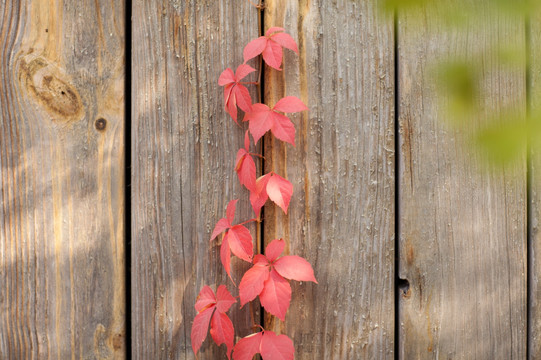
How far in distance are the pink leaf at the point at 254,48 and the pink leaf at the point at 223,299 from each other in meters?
0.56

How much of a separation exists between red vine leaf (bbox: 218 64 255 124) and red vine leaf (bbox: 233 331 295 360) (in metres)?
0.53

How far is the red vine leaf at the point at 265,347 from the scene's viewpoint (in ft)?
3.19

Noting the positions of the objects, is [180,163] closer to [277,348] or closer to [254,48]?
[254,48]

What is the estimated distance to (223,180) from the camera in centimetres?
106

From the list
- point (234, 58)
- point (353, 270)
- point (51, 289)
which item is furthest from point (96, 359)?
point (234, 58)

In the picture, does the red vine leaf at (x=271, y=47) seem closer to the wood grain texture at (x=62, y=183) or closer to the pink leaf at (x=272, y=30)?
the pink leaf at (x=272, y=30)

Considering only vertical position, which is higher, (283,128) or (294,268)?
(283,128)

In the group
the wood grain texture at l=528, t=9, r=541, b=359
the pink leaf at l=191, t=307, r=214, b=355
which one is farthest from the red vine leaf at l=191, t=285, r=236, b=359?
the wood grain texture at l=528, t=9, r=541, b=359

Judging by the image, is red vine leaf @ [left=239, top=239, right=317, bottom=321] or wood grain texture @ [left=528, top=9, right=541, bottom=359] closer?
red vine leaf @ [left=239, top=239, right=317, bottom=321]

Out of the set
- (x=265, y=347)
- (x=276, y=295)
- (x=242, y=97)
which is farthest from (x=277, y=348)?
(x=242, y=97)

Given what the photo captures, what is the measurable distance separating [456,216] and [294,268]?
0.45 metres

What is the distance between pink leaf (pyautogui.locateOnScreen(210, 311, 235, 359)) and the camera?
984mm

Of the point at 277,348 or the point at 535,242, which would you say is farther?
the point at 535,242

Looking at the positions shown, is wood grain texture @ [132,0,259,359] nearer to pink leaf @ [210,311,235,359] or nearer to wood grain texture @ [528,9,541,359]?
pink leaf @ [210,311,235,359]
